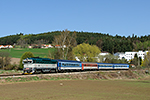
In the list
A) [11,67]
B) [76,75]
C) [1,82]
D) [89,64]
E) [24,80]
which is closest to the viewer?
[1,82]

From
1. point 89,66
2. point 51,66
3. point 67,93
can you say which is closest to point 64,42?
point 89,66

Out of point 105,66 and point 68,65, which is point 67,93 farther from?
point 105,66

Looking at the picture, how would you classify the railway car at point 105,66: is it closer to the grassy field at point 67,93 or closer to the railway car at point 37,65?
the railway car at point 37,65

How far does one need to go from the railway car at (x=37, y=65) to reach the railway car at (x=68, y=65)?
3.21m

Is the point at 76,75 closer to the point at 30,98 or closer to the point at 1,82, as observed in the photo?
the point at 1,82

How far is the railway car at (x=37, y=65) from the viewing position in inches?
1676

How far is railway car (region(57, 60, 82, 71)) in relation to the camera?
52.0 metres

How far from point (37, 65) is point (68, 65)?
42.4 ft

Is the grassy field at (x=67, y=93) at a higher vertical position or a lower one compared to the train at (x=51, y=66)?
lower

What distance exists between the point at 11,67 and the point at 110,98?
62431 mm

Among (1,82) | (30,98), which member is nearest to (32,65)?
(1,82)

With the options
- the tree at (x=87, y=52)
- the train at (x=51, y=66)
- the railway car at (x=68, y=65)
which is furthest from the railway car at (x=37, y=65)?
the tree at (x=87, y=52)

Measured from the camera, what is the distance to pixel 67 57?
74750mm

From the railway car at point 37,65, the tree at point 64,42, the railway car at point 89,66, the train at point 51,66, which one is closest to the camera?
the railway car at point 37,65
